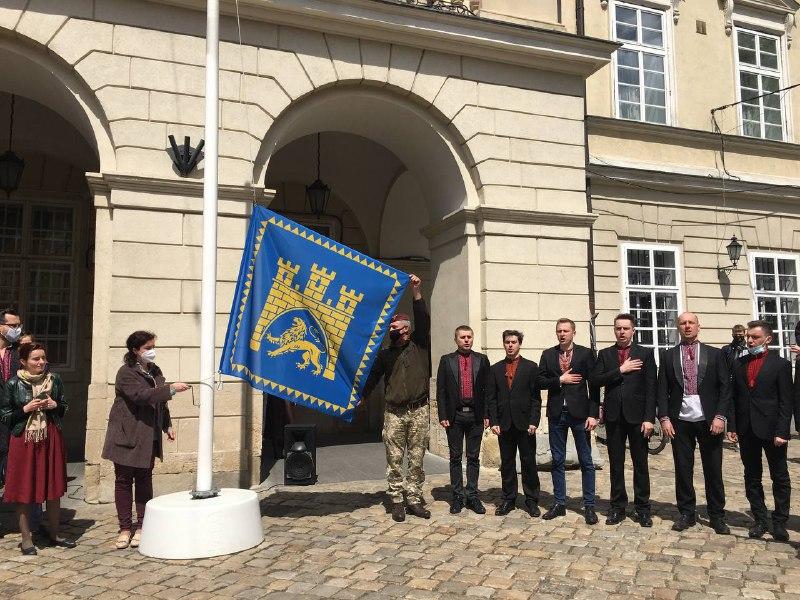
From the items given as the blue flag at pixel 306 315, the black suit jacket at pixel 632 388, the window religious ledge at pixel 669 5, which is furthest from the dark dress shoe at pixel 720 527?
the window religious ledge at pixel 669 5

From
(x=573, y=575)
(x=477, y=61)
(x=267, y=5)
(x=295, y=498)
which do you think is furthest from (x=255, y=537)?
(x=477, y=61)

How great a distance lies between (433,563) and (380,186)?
7978mm

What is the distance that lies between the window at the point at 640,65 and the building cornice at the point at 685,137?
0.32 meters

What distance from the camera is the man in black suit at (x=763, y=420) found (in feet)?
16.4

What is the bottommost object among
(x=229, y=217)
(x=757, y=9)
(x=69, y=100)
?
(x=229, y=217)

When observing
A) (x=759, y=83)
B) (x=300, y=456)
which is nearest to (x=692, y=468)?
(x=300, y=456)

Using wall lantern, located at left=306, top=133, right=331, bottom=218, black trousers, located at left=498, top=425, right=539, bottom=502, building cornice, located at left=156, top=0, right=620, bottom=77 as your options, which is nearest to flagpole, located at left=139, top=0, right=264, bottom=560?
building cornice, located at left=156, top=0, right=620, bottom=77

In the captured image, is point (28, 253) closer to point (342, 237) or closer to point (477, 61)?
point (342, 237)

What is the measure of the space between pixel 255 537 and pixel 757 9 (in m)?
14.3

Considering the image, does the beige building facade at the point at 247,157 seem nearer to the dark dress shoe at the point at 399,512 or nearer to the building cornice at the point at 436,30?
the building cornice at the point at 436,30

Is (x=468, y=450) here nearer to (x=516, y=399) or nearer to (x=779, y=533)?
(x=516, y=399)

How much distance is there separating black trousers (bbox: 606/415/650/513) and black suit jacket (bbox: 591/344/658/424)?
3.2 inches

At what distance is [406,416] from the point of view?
18.9ft

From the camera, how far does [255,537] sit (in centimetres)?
487
